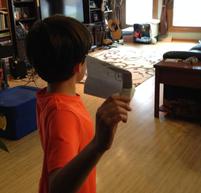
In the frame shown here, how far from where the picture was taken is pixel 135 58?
6.04 metres

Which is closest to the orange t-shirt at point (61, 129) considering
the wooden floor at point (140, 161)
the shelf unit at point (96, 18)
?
the wooden floor at point (140, 161)

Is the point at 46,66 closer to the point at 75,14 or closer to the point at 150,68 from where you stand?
the point at 150,68

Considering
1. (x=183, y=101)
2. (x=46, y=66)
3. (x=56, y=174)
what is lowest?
(x=183, y=101)

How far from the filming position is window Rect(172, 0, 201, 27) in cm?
754

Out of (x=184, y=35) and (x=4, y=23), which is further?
(x=184, y=35)

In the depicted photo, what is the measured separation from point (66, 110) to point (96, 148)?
15 centimetres

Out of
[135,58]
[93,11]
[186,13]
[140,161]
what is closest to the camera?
[140,161]

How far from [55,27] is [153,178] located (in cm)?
179

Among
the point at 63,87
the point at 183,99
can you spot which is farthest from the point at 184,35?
the point at 63,87

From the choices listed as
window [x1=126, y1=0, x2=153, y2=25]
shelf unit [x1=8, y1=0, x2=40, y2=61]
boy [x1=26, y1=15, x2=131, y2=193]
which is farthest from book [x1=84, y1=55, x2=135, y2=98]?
window [x1=126, y1=0, x2=153, y2=25]

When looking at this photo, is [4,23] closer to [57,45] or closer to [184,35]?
[184,35]

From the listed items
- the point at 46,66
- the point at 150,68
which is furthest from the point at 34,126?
the point at 150,68

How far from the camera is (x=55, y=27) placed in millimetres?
755

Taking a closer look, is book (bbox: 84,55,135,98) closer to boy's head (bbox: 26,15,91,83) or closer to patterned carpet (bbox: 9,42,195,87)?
boy's head (bbox: 26,15,91,83)
